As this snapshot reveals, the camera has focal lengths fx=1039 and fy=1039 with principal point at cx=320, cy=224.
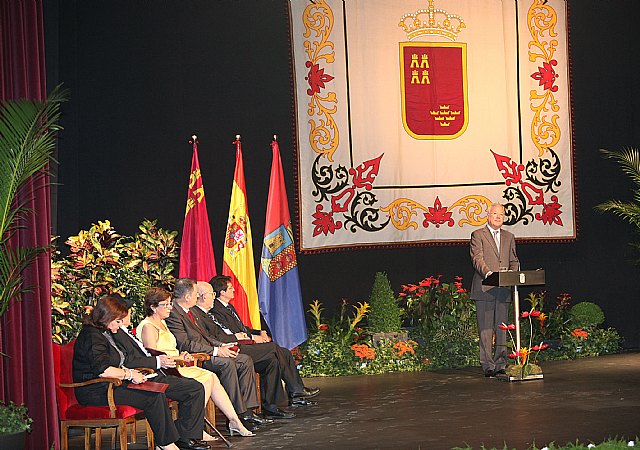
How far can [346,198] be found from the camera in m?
10.5

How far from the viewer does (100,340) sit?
6.01 metres

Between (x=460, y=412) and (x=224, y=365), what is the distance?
66.2 inches

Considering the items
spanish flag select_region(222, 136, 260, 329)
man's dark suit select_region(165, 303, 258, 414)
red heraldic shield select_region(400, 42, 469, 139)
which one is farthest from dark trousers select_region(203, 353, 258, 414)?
red heraldic shield select_region(400, 42, 469, 139)

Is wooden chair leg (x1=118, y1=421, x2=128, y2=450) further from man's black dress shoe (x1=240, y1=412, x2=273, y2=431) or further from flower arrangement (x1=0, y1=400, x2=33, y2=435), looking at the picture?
man's black dress shoe (x1=240, y1=412, x2=273, y2=431)

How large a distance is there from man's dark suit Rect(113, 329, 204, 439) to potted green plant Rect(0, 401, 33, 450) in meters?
1.10

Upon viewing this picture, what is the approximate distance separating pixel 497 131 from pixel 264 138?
2504mm

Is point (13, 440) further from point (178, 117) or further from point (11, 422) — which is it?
point (178, 117)

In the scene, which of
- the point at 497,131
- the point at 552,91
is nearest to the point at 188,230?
the point at 497,131

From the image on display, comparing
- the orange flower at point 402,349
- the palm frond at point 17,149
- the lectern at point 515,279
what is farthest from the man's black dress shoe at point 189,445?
the orange flower at point 402,349

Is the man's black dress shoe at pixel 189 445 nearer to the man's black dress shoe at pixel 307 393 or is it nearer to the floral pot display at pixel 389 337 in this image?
the man's black dress shoe at pixel 307 393

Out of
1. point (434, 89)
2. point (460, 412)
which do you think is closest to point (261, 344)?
point (460, 412)

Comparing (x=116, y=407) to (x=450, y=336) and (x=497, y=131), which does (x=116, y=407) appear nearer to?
(x=450, y=336)

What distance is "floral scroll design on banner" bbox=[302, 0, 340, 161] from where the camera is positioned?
34.1 feet

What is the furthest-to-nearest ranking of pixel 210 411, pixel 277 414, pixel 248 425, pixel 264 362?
1. pixel 264 362
2. pixel 277 414
3. pixel 248 425
4. pixel 210 411
